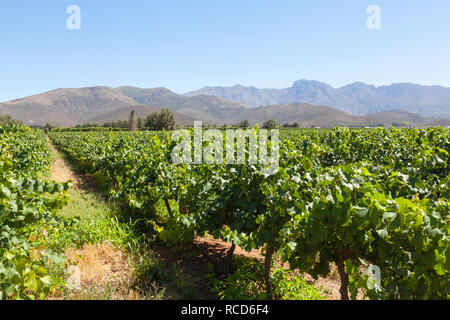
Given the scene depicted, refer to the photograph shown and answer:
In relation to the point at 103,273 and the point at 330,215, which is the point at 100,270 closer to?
the point at 103,273

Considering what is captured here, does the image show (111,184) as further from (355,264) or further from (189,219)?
(355,264)

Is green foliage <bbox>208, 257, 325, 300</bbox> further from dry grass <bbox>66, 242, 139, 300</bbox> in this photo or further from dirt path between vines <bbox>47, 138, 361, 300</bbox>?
dry grass <bbox>66, 242, 139, 300</bbox>

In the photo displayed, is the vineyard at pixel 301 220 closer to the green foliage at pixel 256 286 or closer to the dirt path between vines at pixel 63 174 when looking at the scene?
the green foliage at pixel 256 286

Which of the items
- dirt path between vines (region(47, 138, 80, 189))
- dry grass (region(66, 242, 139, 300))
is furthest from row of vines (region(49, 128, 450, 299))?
dirt path between vines (region(47, 138, 80, 189))

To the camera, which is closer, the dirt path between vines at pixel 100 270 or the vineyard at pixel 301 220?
the vineyard at pixel 301 220

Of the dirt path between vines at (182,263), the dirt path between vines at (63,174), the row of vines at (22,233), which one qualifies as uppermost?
the row of vines at (22,233)

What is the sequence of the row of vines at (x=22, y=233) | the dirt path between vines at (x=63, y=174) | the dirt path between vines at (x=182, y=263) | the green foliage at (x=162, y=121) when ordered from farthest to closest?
the green foliage at (x=162, y=121) < the dirt path between vines at (x=63, y=174) < the dirt path between vines at (x=182, y=263) < the row of vines at (x=22, y=233)

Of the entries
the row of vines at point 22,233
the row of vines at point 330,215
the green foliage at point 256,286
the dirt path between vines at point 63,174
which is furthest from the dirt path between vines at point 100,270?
the dirt path between vines at point 63,174

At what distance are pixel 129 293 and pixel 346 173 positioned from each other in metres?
2.92

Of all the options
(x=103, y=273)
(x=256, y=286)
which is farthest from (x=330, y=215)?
(x=103, y=273)

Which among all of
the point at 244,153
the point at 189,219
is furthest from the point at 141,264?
the point at 244,153
